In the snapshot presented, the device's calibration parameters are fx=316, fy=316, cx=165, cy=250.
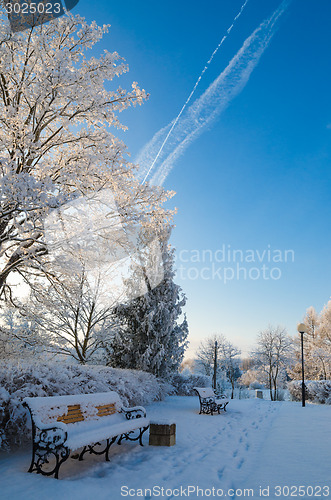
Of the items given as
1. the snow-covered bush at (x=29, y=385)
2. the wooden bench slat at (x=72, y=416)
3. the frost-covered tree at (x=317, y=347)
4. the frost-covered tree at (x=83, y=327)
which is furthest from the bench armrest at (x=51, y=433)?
the frost-covered tree at (x=317, y=347)

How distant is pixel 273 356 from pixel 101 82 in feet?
112

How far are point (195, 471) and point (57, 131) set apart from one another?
26.3 feet

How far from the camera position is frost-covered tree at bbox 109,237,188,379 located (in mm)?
13977

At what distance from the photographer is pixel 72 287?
909cm

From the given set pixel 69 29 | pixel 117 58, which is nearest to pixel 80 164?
pixel 117 58

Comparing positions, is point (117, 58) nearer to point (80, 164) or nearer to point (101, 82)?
point (101, 82)

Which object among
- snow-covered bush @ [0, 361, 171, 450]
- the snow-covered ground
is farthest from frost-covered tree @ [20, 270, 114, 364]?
the snow-covered ground

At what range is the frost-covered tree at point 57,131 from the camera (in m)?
6.87

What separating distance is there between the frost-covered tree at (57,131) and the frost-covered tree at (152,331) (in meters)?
6.19

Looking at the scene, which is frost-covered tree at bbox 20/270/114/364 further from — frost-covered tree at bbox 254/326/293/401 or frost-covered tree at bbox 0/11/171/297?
frost-covered tree at bbox 254/326/293/401

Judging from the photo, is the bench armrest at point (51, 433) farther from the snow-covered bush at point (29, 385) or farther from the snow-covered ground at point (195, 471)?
the snow-covered bush at point (29, 385)

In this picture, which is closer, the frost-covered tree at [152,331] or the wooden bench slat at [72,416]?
the wooden bench slat at [72,416]

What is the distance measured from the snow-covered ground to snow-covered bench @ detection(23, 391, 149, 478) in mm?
231

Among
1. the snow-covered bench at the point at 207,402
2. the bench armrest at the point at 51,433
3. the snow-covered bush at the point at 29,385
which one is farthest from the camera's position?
the snow-covered bench at the point at 207,402
